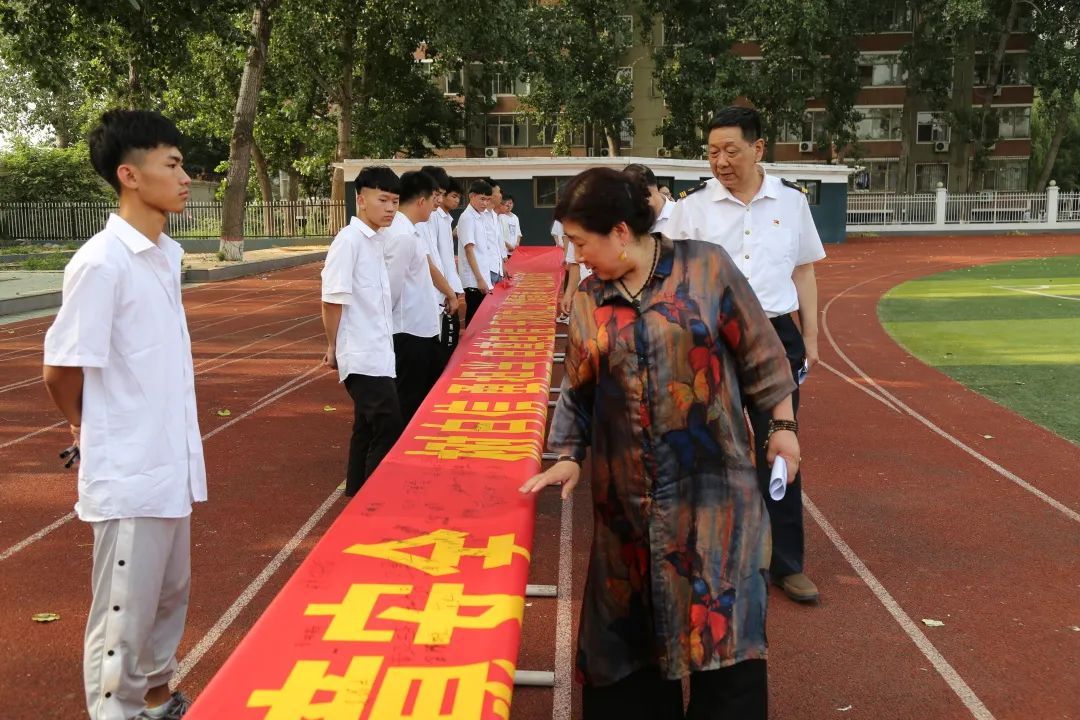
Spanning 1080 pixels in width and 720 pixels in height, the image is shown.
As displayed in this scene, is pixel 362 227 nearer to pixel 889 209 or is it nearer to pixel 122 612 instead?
pixel 122 612

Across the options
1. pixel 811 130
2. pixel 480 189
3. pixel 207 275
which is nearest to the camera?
pixel 480 189

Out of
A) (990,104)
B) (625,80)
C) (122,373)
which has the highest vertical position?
(990,104)

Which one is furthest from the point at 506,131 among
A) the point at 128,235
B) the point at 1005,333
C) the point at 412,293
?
the point at 128,235

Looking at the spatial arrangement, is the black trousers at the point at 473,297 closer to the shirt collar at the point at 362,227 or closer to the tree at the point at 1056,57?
the shirt collar at the point at 362,227

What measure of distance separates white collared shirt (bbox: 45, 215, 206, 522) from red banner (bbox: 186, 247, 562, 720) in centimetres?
52

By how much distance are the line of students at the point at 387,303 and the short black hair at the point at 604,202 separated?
286cm

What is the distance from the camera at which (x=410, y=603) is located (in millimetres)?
2979

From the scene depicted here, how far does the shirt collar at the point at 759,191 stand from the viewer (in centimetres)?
438

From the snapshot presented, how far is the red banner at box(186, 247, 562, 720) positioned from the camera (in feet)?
8.08

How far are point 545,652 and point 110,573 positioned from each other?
5.74 ft

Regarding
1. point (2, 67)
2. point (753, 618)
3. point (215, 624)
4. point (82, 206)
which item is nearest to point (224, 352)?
point (215, 624)

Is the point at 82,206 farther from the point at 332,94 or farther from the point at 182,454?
the point at 182,454

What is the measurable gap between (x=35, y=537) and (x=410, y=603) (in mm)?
3385

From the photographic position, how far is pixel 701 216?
4480mm
